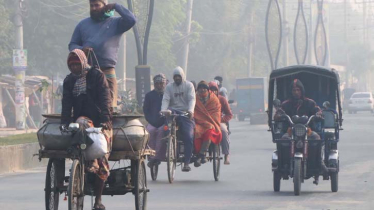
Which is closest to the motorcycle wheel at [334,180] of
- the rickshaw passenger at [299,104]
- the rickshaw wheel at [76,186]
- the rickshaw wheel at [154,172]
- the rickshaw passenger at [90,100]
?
the rickshaw passenger at [299,104]

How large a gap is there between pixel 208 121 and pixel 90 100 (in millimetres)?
7080

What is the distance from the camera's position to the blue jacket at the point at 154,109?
15.9 meters

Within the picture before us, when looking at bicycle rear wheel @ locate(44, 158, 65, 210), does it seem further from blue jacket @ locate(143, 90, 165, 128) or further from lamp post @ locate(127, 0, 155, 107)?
lamp post @ locate(127, 0, 155, 107)

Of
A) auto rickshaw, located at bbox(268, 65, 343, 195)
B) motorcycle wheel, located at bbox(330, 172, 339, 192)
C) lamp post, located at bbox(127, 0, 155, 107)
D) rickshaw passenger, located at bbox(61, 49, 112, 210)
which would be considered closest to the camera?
rickshaw passenger, located at bbox(61, 49, 112, 210)

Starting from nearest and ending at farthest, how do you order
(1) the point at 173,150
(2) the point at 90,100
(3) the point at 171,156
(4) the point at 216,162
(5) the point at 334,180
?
1. (2) the point at 90,100
2. (5) the point at 334,180
3. (3) the point at 171,156
4. (1) the point at 173,150
5. (4) the point at 216,162

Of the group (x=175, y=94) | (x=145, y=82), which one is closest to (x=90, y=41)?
(x=175, y=94)

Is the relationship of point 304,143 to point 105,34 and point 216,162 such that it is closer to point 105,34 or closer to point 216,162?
point 216,162

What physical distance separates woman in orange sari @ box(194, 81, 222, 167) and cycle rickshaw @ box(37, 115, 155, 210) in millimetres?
5889

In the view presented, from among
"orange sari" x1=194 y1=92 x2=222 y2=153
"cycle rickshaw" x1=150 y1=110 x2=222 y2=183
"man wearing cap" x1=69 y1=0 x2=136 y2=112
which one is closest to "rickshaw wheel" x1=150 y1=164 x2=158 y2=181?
"cycle rickshaw" x1=150 y1=110 x2=222 y2=183

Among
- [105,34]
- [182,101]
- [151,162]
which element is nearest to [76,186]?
[105,34]

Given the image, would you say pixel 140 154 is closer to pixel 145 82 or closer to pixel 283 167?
pixel 283 167

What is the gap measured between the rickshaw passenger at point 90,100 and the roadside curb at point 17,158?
8.68 m

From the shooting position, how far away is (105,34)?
399 inches

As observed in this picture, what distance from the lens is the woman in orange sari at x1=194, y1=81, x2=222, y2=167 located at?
52.0 feet
